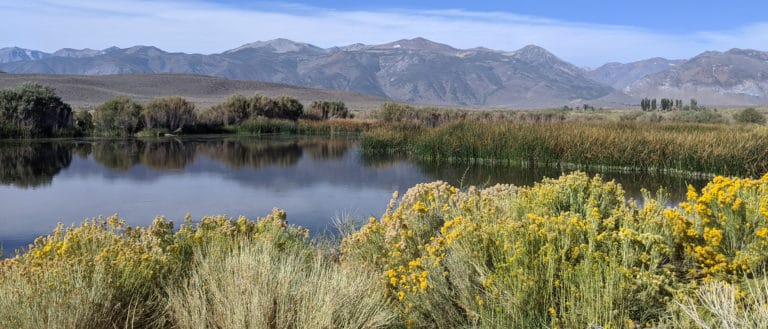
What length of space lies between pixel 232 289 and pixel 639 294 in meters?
2.60

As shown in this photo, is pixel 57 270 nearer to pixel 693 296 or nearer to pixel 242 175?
pixel 693 296

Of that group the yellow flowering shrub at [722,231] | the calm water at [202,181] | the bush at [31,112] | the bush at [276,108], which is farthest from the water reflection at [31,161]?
the bush at [276,108]

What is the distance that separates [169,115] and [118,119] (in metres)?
3.08

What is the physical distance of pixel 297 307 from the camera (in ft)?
14.2

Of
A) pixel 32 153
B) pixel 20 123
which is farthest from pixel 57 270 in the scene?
pixel 20 123

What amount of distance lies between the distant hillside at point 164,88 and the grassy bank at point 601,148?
73.6 m

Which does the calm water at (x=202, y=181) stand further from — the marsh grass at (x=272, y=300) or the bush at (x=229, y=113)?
the bush at (x=229, y=113)

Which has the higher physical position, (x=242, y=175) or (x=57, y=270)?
(x=57, y=270)

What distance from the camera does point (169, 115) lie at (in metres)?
39.8

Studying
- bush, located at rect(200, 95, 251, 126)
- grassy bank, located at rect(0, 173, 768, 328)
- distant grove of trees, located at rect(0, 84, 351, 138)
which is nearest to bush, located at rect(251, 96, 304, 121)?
distant grove of trees, located at rect(0, 84, 351, 138)

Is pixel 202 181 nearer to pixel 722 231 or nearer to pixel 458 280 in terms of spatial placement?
pixel 458 280

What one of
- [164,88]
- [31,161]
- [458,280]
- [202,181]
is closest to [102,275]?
[458,280]

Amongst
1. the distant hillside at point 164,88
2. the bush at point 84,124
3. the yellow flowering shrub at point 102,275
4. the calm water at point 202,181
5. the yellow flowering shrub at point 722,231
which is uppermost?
the distant hillside at point 164,88

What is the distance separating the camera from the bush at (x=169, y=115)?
3934 cm
